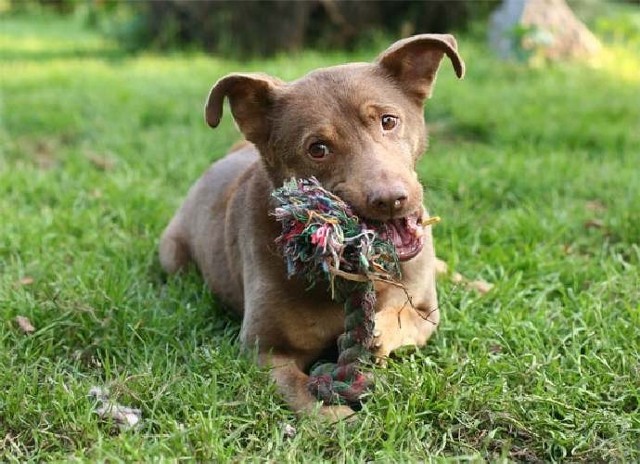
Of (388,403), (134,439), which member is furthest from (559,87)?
(134,439)

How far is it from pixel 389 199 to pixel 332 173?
36 centimetres

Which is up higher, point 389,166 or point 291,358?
point 389,166

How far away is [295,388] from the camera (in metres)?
3.71

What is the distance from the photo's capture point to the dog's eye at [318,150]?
3701 millimetres

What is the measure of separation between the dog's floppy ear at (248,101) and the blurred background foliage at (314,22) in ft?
24.9

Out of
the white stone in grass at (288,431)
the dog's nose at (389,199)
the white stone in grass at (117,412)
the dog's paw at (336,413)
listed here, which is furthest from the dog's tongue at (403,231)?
the white stone in grass at (117,412)

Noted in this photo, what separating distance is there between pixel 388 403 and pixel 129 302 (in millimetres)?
1559

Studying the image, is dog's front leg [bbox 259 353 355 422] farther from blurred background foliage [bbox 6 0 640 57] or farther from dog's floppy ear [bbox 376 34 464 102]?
blurred background foliage [bbox 6 0 640 57]

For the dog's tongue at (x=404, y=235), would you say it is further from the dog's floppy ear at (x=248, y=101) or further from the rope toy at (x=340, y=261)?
the dog's floppy ear at (x=248, y=101)

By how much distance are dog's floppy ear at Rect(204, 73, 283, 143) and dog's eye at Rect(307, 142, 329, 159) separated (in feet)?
1.12

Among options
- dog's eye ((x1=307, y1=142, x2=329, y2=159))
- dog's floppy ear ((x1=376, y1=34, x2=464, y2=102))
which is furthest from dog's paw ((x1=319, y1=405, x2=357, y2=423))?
dog's floppy ear ((x1=376, y1=34, x2=464, y2=102))

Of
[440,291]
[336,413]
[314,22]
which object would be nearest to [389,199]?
[336,413]

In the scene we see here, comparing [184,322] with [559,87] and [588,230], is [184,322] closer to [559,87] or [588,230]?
[588,230]

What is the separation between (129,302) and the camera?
4.54m
